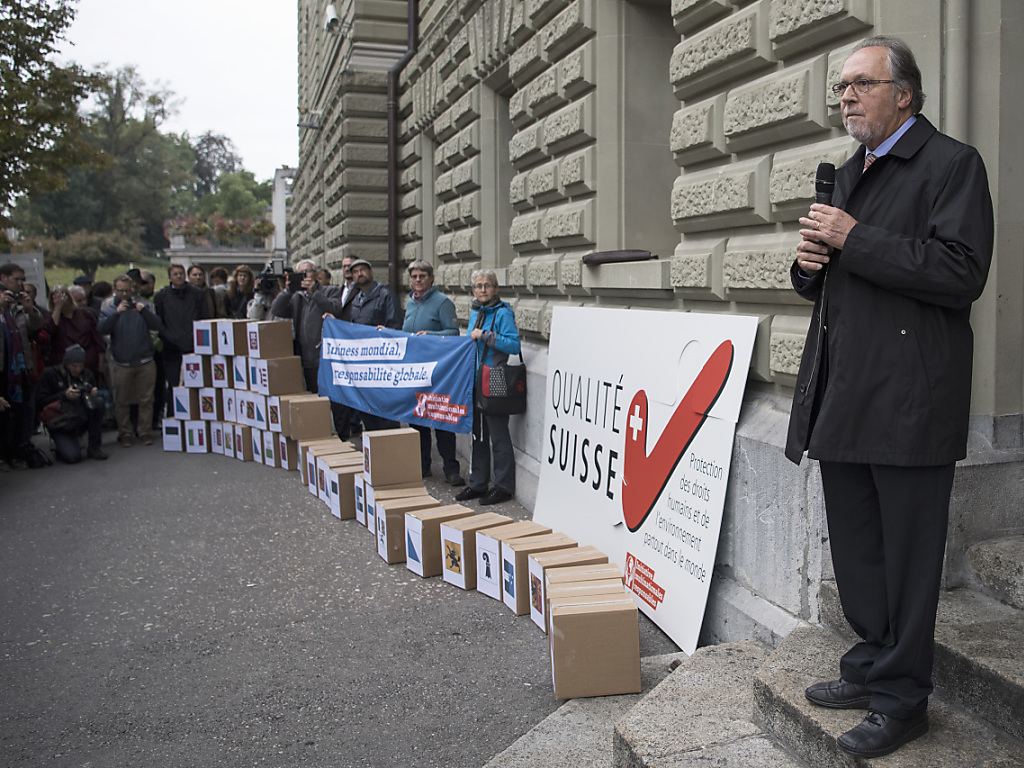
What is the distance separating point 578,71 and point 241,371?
553cm

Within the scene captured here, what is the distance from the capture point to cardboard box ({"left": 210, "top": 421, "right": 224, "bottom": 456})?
10.5 m

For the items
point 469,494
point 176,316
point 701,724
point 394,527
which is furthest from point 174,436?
point 701,724

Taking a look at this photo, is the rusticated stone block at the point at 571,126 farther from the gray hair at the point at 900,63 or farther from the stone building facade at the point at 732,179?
the gray hair at the point at 900,63

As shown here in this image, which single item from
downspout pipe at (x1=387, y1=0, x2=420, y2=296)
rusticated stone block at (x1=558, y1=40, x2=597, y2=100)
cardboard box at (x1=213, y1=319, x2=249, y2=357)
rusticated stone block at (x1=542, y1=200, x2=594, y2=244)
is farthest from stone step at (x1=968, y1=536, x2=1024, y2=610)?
downspout pipe at (x1=387, y1=0, x2=420, y2=296)

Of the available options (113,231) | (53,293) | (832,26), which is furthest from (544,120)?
(113,231)

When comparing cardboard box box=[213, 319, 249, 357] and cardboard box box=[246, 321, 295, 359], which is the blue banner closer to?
cardboard box box=[246, 321, 295, 359]

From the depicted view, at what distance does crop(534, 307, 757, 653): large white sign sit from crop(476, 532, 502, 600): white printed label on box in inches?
24.9

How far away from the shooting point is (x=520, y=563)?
507 cm

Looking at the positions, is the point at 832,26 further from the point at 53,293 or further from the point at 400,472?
the point at 53,293

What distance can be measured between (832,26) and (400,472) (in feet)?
14.1

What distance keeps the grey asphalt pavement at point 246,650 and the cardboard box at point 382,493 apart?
166 millimetres

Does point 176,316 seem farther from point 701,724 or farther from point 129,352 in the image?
point 701,724

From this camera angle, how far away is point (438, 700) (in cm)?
407

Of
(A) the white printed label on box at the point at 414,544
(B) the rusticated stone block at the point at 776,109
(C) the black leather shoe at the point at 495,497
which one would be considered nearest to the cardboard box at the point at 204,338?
(C) the black leather shoe at the point at 495,497
